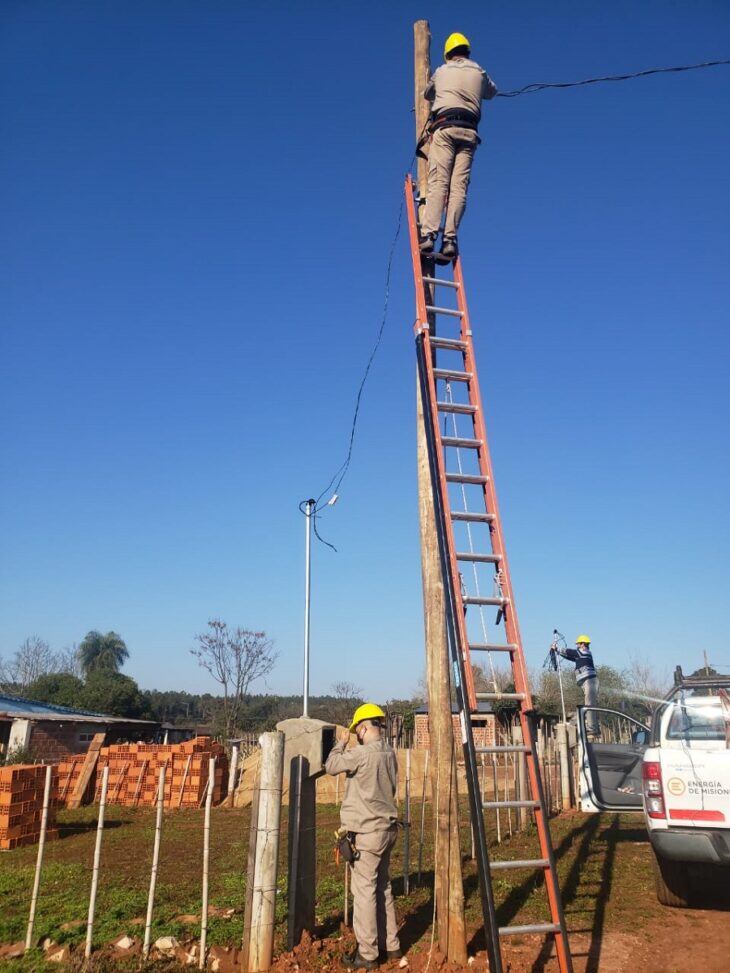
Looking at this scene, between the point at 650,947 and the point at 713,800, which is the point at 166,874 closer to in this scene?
the point at 650,947

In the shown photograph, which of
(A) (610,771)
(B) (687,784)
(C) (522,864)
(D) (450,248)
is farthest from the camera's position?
(A) (610,771)

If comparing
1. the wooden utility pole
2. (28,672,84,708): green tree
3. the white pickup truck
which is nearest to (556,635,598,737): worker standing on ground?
the white pickup truck

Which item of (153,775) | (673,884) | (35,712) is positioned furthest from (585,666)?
→ (35,712)

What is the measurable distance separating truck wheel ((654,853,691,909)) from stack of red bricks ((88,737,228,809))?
44.2ft

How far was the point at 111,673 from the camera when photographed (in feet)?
142

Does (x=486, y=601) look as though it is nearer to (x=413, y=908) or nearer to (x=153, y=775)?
(x=413, y=908)

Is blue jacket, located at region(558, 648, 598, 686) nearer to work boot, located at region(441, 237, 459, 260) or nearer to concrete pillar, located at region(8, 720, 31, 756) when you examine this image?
work boot, located at region(441, 237, 459, 260)

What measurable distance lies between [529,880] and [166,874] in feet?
14.6

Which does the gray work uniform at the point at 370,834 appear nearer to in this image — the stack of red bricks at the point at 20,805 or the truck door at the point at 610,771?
the truck door at the point at 610,771

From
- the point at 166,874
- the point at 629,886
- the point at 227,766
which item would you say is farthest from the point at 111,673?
the point at 629,886

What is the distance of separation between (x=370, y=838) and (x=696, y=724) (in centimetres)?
302

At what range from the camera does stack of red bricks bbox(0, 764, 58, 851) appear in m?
11.8

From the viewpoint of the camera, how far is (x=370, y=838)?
552cm

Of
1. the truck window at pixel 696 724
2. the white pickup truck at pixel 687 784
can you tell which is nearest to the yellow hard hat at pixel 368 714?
the white pickup truck at pixel 687 784
